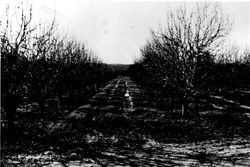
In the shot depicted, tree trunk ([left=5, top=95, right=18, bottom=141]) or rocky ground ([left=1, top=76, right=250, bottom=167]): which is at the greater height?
tree trunk ([left=5, top=95, right=18, bottom=141])

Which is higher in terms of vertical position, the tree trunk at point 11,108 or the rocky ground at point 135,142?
the tree trunk at point 11,108

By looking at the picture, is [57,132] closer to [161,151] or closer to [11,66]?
[11,66]

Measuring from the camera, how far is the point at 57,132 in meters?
14.0

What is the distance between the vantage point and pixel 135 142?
482 inches

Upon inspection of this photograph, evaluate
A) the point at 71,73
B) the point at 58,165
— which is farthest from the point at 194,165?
the point at 71,73

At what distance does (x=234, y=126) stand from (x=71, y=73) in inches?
561

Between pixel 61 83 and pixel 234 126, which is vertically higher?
pixel 61 83

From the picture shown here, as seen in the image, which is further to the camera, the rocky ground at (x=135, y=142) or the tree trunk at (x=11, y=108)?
the tree trunk at (x=11, y=108)

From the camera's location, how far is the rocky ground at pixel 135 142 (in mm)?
9445

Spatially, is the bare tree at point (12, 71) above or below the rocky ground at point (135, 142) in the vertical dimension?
above

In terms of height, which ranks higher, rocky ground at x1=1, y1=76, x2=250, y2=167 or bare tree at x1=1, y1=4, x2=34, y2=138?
bare tree at x1=1, y1=4, x2=34, y2=138

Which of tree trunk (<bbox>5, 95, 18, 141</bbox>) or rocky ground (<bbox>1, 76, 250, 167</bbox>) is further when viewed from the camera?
tree trunk (<bbox>5, 95, 18, 141</bbox>)

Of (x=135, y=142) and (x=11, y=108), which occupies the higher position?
(x=11, y=108)

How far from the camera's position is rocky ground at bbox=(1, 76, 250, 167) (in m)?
9.45
